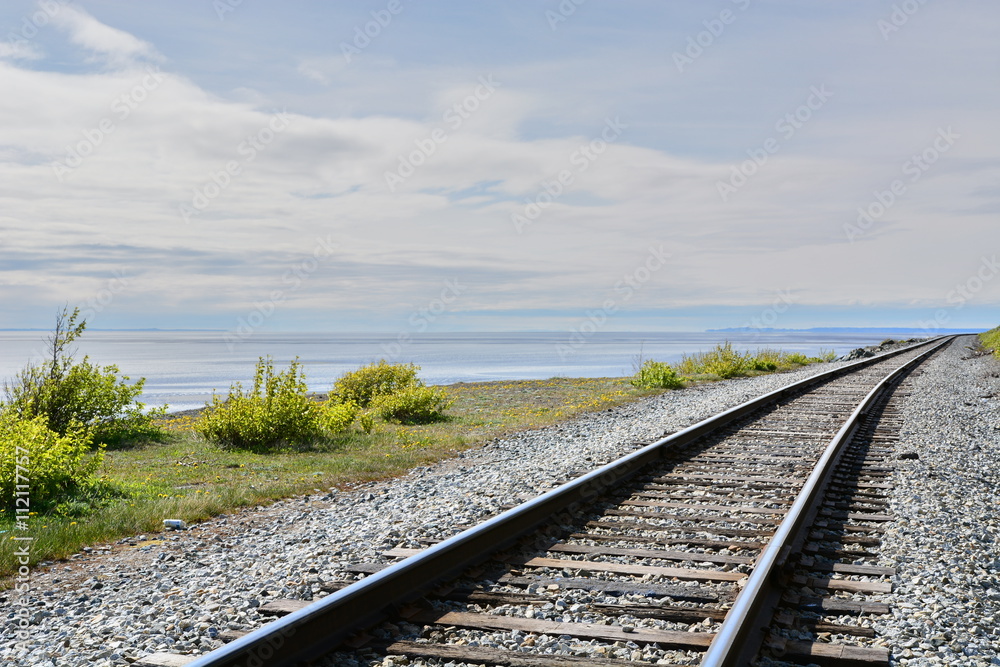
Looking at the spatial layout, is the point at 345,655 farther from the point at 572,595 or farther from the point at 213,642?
the point at 572,595

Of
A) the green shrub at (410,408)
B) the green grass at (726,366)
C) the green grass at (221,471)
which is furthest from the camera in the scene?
the green grass at (726,366)

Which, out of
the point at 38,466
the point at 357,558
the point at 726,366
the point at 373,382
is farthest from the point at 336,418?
the point at 726,366

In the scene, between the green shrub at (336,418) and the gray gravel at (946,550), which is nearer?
the gray gravel at (946,550)

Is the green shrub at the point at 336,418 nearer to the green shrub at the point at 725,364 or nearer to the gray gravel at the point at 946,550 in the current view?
the gray gravel at the point at 946,550

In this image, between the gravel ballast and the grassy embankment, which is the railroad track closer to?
the gravel ballast

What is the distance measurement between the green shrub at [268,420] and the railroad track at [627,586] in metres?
5.92

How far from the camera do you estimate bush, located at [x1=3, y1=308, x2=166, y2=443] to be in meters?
11.3

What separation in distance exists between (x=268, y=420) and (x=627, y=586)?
806 centimetres

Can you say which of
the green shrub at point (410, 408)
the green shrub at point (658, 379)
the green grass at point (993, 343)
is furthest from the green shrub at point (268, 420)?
the green grass at point (993, 343)

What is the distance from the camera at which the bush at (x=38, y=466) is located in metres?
6.79

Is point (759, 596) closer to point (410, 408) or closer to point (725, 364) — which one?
point (410, 408)

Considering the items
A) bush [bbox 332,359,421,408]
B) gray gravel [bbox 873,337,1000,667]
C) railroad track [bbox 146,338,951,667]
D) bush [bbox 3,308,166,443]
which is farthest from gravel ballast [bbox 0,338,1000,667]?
bush [bbox 332,359,421,408]

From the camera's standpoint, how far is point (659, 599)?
165 inches

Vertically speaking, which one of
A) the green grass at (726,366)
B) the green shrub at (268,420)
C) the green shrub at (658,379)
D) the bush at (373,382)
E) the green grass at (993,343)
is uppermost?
the green grass at (993,343)
